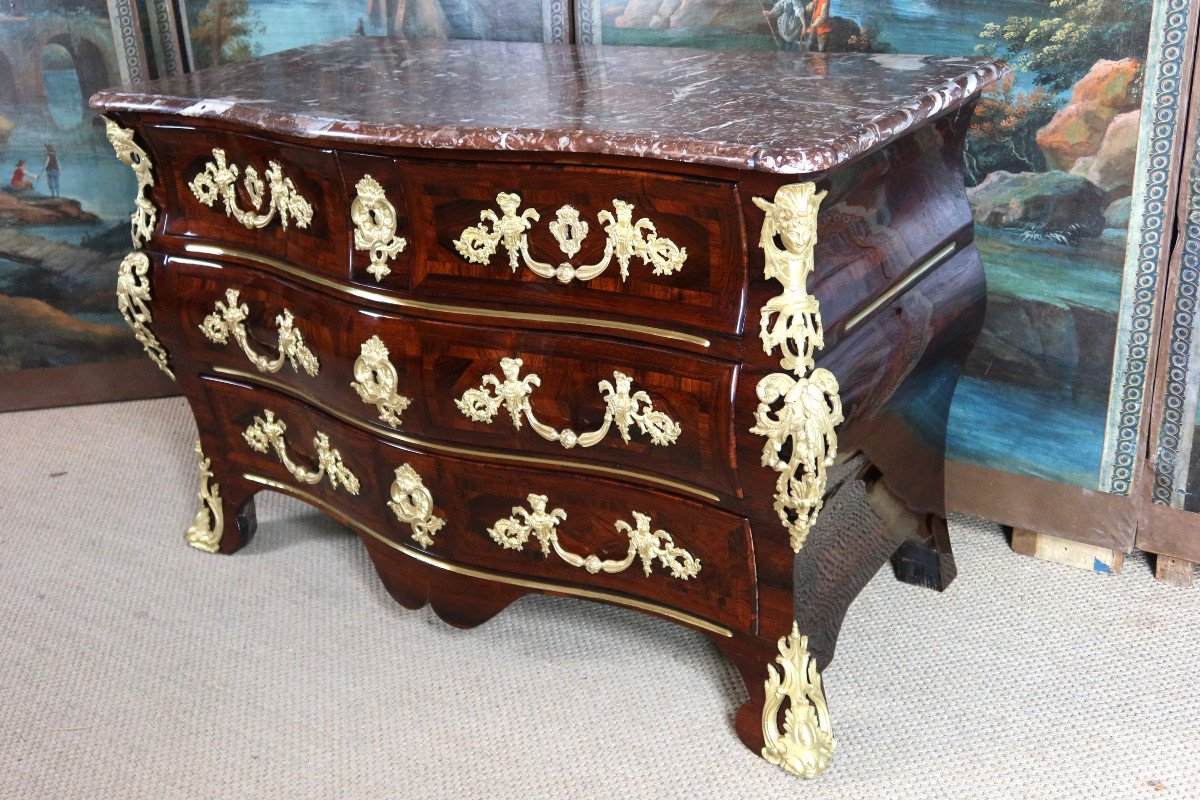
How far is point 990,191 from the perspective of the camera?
7.00ft

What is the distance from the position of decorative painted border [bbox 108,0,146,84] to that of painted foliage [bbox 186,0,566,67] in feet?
0.40

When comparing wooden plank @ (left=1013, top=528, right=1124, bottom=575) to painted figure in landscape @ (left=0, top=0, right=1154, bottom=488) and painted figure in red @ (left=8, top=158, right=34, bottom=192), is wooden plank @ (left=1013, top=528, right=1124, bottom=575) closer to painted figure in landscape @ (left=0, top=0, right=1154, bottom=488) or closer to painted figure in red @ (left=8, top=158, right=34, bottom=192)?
painted figure in landscape @ (left=0, top=0, right=1154, bottom=488)

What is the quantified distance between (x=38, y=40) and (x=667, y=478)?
78.5 inches

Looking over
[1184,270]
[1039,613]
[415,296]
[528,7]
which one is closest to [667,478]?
[415,296]

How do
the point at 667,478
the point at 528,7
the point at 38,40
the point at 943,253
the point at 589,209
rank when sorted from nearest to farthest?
1. the point at 589,209
2. the point at 667,478
3. the point at 943,253
4. the point at 528,7
5. the point at 38,40

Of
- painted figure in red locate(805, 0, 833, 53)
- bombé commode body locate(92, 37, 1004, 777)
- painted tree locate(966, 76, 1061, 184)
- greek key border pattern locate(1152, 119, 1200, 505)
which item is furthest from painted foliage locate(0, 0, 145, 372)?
greek key border pattern locate(1152, 119, 1200, 505)

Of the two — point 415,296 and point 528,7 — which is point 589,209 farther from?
point 528,7

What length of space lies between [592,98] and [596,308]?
1.11ft

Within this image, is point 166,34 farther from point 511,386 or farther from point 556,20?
point 511,386

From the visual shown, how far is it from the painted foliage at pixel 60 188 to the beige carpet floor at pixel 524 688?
707 millimetres

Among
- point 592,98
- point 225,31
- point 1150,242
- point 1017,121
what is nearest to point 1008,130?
point 1017,121

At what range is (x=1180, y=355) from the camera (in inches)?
80.6

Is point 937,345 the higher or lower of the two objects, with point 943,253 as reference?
lower

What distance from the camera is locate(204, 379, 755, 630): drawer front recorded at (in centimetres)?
170
